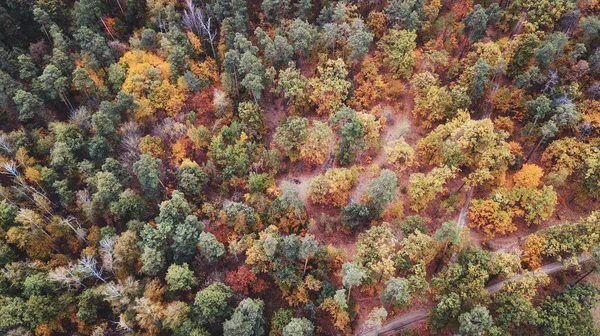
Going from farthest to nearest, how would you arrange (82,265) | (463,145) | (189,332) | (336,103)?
(336,103) < (463,145) < (82,265) < (189,332)

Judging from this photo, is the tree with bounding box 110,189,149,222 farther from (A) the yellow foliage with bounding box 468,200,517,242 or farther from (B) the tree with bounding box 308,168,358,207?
(A) the yellow foliage with bounding box 468,200,517,242

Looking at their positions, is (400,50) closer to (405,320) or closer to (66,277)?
(405,320)

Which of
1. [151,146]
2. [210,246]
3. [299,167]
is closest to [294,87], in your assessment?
[299,167]

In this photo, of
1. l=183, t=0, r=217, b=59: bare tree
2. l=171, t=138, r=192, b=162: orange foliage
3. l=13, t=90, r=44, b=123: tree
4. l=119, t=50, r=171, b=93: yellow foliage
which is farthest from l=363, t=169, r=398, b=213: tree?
l=13, t=90, r=44, b=123: tree

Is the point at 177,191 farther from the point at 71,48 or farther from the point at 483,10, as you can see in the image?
the point at 483,10

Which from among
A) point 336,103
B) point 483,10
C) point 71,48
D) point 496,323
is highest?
point 71,48

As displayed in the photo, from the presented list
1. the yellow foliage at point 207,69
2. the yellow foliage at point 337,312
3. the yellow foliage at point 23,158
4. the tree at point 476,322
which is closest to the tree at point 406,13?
the yellow foliage at point 207,69

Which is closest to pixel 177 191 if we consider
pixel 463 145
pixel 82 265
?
pixel 82 265

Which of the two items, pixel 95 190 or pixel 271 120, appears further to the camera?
pixel 271 120
